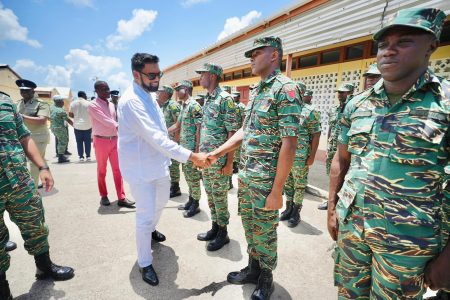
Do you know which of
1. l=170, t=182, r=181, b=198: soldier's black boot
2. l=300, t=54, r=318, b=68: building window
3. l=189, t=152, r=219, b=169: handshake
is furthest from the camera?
l=300, t=54, r=318, b=68: building window

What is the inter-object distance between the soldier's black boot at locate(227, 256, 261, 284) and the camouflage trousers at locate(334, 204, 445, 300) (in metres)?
1.02

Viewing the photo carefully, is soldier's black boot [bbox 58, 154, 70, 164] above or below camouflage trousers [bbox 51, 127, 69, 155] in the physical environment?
below

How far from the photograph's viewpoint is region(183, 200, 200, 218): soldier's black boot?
393 cm

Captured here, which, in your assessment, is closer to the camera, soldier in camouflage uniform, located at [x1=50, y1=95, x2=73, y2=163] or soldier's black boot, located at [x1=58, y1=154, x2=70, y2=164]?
soldier in camouflage uniform, located at [x1=50, y1=95, x2=73, y2=163]

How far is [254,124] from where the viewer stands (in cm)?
211

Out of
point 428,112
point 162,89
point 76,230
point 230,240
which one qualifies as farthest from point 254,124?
point 162,89

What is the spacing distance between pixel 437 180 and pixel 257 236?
1386mm

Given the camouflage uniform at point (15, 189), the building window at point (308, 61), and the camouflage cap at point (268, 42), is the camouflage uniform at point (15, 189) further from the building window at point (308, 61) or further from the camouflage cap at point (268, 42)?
the building window at point (308, 61)

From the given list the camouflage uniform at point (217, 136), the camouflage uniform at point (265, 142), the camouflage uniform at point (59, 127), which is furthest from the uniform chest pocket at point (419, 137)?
the camouflage uniform at point (59, 127)

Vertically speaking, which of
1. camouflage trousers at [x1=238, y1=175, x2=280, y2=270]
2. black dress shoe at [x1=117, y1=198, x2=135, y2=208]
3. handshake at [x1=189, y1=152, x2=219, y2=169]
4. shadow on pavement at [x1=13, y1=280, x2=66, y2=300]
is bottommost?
shadow on pavement at [x1=13, y1=280, x2=66, y2=300]

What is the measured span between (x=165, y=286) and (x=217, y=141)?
69.9 inches

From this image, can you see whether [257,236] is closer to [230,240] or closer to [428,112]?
[230,240]

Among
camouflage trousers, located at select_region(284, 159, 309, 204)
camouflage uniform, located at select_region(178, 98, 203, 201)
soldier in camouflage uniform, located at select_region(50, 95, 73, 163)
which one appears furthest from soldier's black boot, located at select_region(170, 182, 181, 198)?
soldier in camouflage uniform, located at select_region(50, 95, 73, 163)

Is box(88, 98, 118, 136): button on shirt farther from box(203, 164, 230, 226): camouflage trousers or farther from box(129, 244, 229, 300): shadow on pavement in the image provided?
box(129, 244, 229, 300): shadow on pavement
